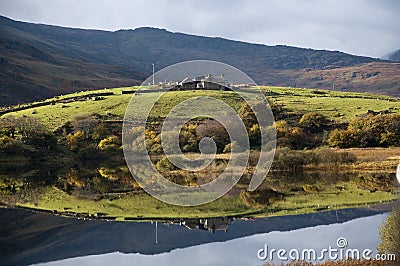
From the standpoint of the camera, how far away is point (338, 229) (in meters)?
24.2

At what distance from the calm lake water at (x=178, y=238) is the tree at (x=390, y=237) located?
51cm

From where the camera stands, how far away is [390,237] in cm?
1961

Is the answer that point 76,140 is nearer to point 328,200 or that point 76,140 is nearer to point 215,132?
point 215,132

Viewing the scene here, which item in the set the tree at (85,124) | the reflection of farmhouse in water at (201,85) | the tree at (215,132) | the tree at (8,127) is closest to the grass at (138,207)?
the tree at (215,132)

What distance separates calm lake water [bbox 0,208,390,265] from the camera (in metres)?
21.2

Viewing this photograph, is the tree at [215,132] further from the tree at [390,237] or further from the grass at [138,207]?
the tree at [390,237]

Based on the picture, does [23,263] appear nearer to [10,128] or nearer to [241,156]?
[241,156]

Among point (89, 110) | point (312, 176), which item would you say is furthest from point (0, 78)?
point (312, 176)

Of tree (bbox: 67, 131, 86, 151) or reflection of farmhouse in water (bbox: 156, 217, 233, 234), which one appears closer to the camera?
reflection of farmhouse in water (bbox: 156, 217, 233, 234)

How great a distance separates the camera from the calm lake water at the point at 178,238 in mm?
21234

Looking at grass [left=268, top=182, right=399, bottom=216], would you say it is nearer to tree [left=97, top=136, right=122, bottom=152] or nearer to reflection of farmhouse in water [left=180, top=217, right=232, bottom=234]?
reflection of farmhouse in water [left=180, top=217, right=232, bottom=234]

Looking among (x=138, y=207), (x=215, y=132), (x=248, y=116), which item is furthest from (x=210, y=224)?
(x=248, y=116)

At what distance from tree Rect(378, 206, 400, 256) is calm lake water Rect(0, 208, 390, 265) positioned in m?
0.51

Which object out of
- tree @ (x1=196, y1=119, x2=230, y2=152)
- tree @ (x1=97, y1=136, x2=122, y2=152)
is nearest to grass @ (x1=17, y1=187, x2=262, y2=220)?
tree @ (x1=196, y1=119, x2=230, y2=152)
